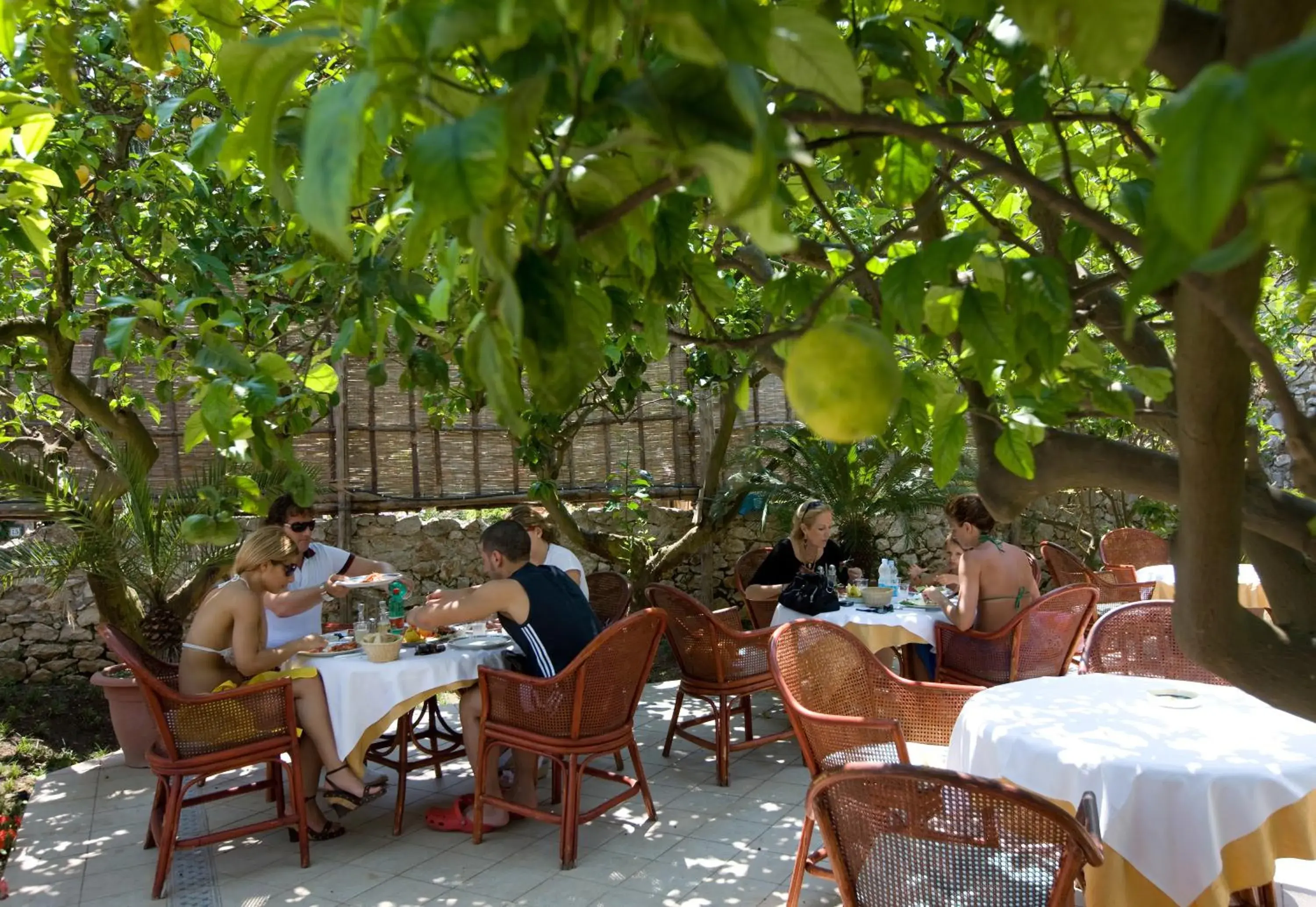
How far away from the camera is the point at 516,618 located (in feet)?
14.1

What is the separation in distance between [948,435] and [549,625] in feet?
10.8

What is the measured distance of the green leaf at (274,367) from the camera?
1319 millimetres

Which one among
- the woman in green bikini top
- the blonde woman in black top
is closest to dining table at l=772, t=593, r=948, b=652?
the woman in green bikini top

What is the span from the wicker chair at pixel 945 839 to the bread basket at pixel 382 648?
8.26 feet

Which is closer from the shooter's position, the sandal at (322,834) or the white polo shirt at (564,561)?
the sandal at (322,834)

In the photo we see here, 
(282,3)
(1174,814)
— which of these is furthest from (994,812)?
(282,3)

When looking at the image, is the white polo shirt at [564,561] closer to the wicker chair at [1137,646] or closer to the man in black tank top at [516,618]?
the man in black tank top at [516,618]

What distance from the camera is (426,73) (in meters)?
0.66

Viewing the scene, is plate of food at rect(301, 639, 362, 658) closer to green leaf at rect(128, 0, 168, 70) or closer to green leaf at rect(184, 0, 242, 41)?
green leaf at rect(128, 0, 168, 70)

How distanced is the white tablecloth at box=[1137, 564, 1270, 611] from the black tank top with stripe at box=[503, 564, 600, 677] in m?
3.80

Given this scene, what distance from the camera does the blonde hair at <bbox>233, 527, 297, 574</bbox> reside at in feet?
14.1

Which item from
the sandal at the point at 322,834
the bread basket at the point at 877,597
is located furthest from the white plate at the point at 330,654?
the bread basket at the point at 877,597

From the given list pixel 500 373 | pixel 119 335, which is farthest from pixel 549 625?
pixel 500 373

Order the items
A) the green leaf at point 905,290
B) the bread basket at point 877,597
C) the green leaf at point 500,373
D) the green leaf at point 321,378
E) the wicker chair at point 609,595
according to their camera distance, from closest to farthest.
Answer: the green leaf at point 500,373 < the green leaf at point 905,290 < the green leaf at point 321,378 < the bread basket at point 877,597 < the wicker chair at point 609,595
